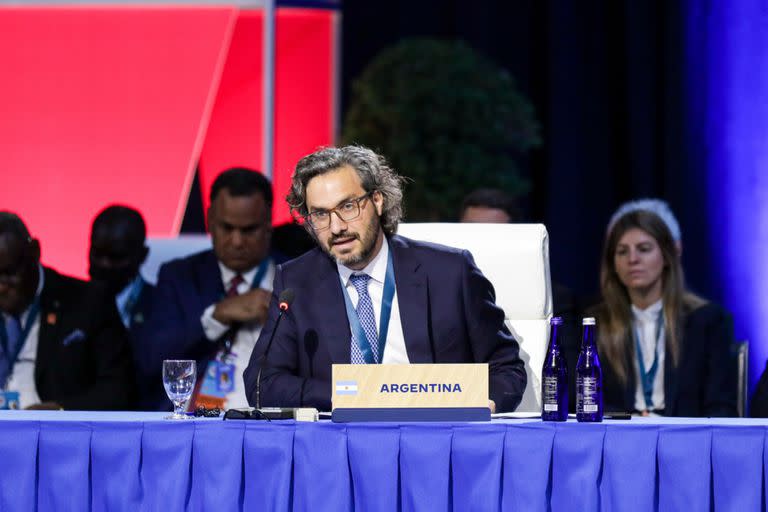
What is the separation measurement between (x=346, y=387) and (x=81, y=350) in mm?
1771

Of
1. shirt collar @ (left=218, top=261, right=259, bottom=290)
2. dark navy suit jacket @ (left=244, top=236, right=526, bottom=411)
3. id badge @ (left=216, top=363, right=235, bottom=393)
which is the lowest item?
id badge @ (left=216, top=363, right=235, bottom=393)

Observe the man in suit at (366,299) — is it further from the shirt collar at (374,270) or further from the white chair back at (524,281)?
the white chair back at (524,281)

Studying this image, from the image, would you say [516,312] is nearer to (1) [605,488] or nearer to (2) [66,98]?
(1) [605,488]

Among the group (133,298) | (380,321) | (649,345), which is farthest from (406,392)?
(133,298)

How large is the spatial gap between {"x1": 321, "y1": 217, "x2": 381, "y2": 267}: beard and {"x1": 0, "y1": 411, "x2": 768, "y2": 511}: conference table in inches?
27.6

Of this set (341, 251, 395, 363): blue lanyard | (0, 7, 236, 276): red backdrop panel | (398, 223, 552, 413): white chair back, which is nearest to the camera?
(341, 251, 395, 363): blue lanyard

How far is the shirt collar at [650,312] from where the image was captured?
168 inches

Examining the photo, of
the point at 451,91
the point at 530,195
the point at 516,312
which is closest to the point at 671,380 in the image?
the point at 516,312

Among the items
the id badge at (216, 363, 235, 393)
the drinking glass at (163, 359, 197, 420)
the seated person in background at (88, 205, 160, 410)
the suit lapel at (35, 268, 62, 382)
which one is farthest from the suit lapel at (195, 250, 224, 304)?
the drinking glass at (163, 359, 197, 420)

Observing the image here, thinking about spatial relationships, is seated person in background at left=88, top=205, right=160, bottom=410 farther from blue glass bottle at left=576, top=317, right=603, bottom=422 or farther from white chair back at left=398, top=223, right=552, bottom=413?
blue glass bottle at left=576, top=317, right=603, bottom=422

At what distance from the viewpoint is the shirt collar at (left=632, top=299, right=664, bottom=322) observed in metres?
4.26

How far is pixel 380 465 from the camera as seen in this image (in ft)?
8.09

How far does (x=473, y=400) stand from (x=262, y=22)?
4326 millimetres

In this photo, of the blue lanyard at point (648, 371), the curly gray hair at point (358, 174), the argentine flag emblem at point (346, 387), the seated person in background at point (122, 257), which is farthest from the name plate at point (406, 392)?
the seated person in background at point (122, 257)
